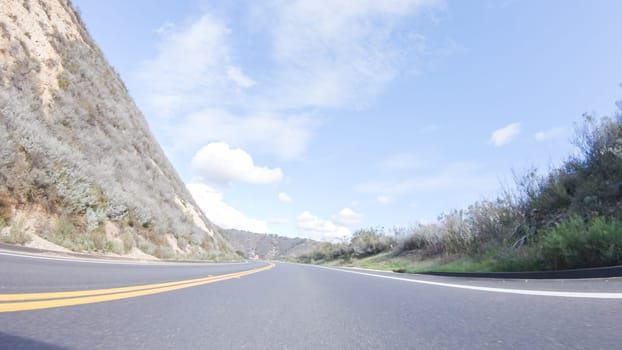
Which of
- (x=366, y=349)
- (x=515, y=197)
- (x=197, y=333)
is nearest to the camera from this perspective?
(x=366, y=349)

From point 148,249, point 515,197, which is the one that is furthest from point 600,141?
point 148,249

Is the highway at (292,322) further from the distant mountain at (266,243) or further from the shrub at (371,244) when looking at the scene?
the distant mountain at (266,243)

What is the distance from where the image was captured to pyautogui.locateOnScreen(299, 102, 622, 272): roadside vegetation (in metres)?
7.64

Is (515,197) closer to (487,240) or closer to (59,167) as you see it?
(487,240)

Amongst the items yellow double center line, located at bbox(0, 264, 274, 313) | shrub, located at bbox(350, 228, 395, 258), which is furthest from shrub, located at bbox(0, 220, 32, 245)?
shrub, located at bbox(350, 228, 395, 258)

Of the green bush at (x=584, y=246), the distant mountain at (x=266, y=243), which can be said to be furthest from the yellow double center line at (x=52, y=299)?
the distant mountain at (x=266, y=243)

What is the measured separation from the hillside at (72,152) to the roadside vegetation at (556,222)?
43.0 feet

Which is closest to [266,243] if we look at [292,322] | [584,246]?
[584,246]

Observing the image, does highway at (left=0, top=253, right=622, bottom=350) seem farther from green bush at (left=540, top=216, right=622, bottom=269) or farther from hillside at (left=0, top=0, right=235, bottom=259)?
hillside at (left=0, top=0, right=235, bottom=259)

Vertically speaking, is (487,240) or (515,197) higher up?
(515,197)

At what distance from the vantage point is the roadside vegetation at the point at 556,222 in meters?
7.64

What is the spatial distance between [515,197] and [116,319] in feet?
46.4

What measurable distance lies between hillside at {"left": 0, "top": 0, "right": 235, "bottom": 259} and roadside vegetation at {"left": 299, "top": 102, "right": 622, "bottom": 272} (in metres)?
13.1

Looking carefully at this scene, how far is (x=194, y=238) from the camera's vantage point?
87.5 feet
